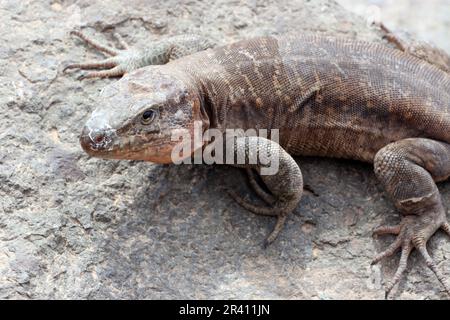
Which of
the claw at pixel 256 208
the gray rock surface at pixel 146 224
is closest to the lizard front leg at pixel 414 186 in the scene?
the gray rock surface at pixel 146 224

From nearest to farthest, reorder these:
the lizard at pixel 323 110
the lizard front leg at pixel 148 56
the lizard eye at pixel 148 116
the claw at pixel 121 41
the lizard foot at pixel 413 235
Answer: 1. the lizard eye at pixel 148 116
2. the lizard foot at pixel 413 235
3. the lizard at pixel 323 110
4. the lizard front leg at pixel 148 56
5. the claw at pixel 121 41

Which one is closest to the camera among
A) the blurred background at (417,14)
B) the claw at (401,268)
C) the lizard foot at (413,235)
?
the claw at (401,268)

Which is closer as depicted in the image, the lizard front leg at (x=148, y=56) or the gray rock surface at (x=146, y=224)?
the gray rock surface at (x=146, y=224)

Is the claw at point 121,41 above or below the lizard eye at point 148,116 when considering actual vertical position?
below

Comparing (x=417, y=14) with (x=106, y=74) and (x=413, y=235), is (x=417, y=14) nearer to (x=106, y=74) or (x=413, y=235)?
(x=106, y=74)

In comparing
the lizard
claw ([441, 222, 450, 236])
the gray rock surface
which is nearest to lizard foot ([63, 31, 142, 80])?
the gray rock surface

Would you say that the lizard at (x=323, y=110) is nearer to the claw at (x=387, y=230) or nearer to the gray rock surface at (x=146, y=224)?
the claw at (x=387, y=230)

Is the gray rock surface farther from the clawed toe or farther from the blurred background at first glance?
the blurred background
